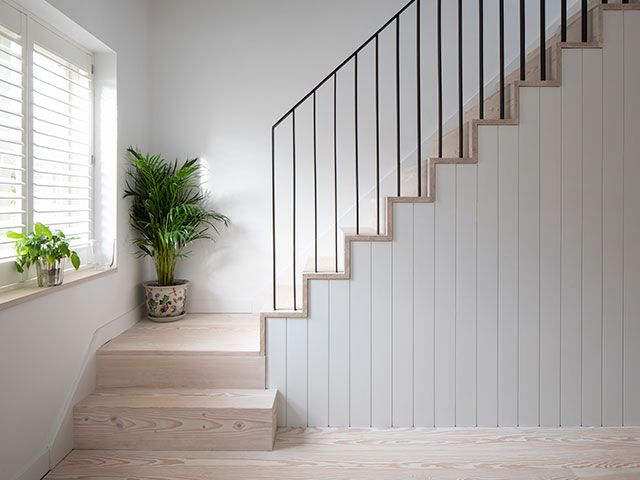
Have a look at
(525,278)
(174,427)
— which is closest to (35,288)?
(174,427)

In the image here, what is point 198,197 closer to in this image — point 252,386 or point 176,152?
point 176,152

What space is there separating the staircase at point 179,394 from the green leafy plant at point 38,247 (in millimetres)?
698

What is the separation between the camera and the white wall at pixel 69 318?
222 cm

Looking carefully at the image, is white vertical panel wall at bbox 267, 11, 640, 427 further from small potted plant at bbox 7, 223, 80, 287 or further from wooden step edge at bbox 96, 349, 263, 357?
small potted plant at bbox 7, 223, 80, 287

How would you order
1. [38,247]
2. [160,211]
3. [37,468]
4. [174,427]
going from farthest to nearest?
[160,211], [174,427], [38,247], [37,468]

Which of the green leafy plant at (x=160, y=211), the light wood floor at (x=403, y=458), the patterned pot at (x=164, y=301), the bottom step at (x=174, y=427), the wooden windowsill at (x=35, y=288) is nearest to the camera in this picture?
the wooden windowsill at (x=35, y=288)

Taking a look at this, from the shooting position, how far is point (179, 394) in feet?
9.21

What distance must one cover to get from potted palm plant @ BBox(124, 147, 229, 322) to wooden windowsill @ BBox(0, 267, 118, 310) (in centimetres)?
48

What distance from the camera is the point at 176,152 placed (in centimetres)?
391

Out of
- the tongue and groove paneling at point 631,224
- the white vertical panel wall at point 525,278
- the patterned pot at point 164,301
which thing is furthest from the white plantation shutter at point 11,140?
the tongue and groove paneling at point 631,224

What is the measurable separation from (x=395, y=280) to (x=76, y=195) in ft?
6.18

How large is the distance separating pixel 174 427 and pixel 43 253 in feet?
3.42

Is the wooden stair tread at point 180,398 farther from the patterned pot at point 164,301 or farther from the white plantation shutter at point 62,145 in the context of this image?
the white plantation shutter at point 62,145

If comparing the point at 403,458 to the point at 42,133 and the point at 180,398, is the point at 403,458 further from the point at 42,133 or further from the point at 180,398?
the point at 42,133
